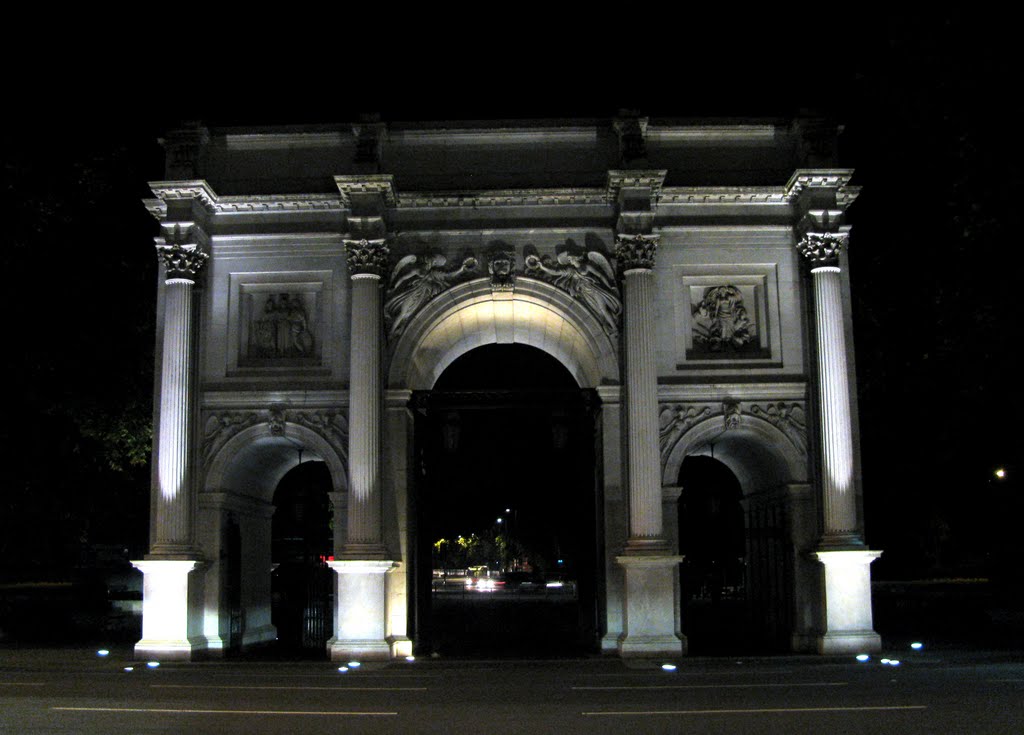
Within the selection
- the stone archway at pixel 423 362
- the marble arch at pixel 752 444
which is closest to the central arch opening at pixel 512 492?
the stone archway at pixel 423 362

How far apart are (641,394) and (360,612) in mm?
7143

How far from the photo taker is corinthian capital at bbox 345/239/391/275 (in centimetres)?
2453

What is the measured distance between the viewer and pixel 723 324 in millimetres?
25219

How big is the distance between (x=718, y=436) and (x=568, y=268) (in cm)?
484

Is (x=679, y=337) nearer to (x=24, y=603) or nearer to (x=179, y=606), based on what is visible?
(x=179, y=606)

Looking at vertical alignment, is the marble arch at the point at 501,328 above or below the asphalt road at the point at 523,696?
above

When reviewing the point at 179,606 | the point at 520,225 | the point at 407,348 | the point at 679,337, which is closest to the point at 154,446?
the point at 179,606

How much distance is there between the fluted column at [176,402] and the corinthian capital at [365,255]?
3.29 meters

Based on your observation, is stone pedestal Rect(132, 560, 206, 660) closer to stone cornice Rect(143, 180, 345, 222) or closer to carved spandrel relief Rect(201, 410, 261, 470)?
carved spandrel relief Rect(201, 410, 261, 470)

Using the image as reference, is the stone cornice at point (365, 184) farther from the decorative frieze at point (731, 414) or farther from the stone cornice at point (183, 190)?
the decorative frieze at point (731, 414)

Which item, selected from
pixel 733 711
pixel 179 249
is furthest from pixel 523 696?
pixel 179 249

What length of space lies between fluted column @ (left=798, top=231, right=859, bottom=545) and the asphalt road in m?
2.93

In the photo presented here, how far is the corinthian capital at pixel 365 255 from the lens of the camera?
966 inches

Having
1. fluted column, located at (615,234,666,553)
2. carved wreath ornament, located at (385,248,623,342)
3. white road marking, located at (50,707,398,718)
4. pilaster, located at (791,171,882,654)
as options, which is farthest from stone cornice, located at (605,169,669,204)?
white road marking, located at (50,707,398,718)
